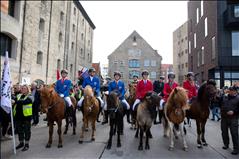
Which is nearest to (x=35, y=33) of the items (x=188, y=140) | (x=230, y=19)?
(x=188, y=140)

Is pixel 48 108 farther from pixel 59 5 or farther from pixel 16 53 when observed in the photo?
pixel 59 5

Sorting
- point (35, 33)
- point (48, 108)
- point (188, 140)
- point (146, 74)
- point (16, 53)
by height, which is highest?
point (35, 33)

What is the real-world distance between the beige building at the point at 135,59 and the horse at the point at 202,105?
40.5 meters

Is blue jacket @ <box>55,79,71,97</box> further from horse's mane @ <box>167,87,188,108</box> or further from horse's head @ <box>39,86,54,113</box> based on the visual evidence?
horse's mane @ <box>167,87,188,108</box>

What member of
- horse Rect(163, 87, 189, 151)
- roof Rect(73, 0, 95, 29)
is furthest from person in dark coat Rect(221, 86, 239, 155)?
roof Rect(73, 0, 95, 29)

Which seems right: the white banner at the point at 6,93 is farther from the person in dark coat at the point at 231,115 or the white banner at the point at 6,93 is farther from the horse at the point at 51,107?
the person in dark coat at the point at 231,115

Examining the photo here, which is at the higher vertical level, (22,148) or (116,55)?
(116,55)

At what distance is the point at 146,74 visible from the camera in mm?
→ 7793

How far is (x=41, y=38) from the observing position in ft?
64.2

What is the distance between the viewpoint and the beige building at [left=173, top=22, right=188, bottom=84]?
1951 inches

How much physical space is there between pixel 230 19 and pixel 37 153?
20.9 m

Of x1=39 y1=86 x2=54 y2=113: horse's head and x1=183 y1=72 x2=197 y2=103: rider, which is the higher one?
x1=183 y1=72 x2=197 y2=103: rider

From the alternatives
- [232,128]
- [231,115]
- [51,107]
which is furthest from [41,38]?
[232,128]

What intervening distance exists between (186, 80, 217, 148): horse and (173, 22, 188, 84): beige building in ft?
140
